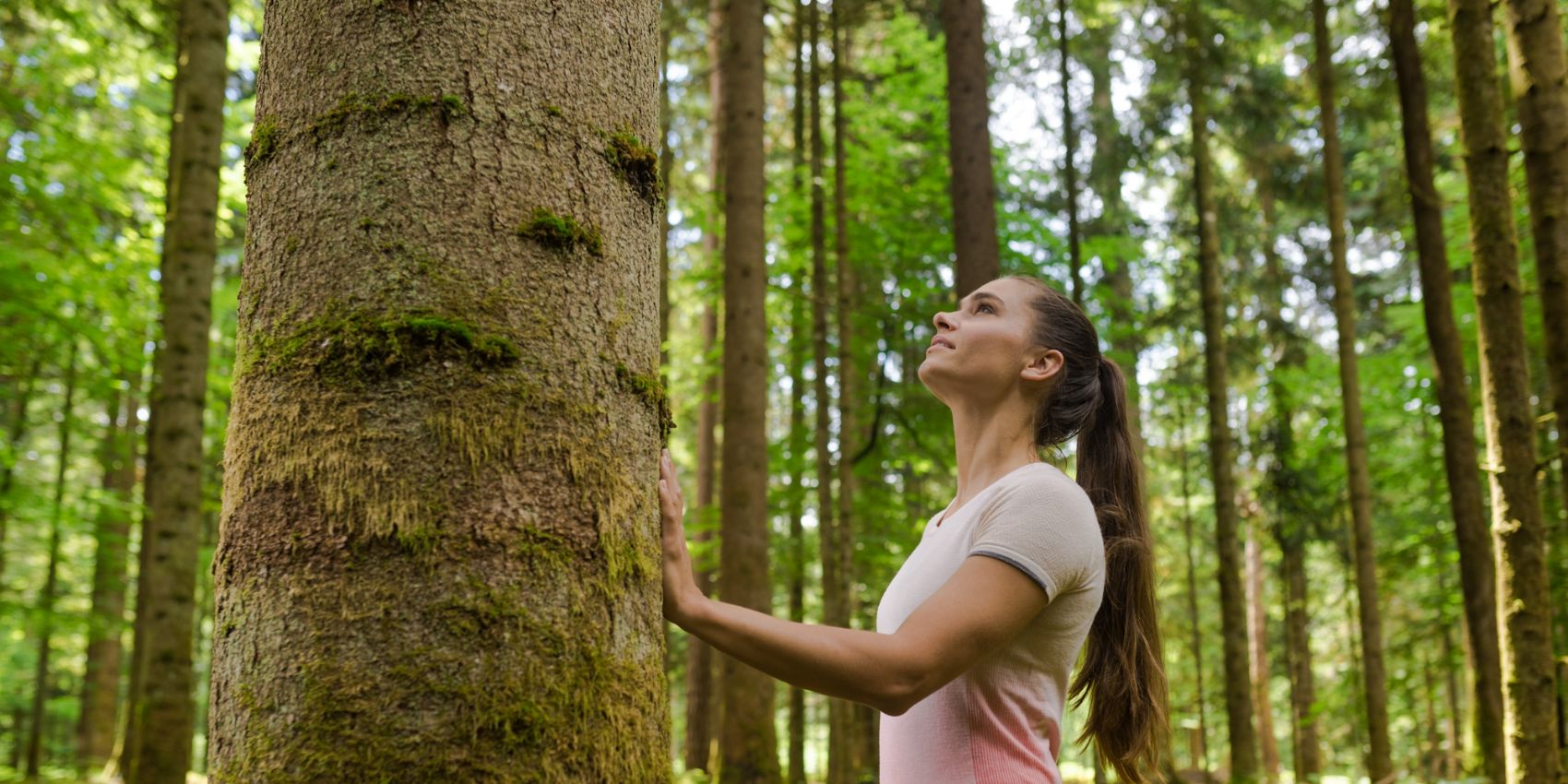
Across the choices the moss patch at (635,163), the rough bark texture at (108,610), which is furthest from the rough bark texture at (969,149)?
the rough bark texture at (108,610)

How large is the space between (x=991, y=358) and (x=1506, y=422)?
5.13m

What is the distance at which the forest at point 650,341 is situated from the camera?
4.15 feet

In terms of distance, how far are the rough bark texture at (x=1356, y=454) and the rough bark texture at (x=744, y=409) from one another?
6.41 metres

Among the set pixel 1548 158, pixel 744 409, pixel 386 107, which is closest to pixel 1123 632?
pixel 386 107

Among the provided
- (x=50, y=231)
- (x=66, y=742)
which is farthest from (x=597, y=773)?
(x=66, y=742)

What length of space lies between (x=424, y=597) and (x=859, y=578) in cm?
1337

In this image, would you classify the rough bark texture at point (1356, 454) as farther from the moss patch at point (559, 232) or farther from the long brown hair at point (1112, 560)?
the moss patch at point (559, 232)

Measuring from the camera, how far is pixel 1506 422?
5.80 m

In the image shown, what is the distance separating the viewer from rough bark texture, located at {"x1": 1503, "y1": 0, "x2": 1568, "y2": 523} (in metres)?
5.50

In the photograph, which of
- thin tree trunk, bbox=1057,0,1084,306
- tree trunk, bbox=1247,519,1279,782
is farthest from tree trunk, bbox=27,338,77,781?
tree trunk, bbox=1247,519,1279,782

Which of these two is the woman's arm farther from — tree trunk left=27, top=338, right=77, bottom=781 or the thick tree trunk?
tree trunk left=27, top=338, right=77, bottom=781

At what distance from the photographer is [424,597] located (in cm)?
121

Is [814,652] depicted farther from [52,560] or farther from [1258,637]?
[1258,637]

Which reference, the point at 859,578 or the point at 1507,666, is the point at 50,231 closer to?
the point at 859,578
